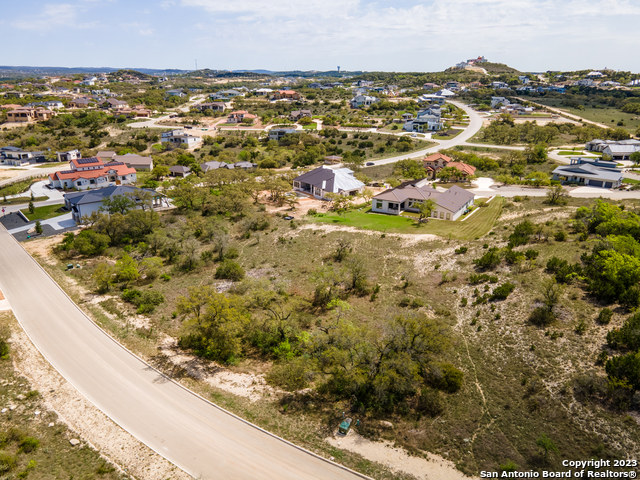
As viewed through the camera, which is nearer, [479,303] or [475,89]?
[479,303]

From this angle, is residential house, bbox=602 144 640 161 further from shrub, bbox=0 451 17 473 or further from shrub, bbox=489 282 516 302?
shrub, bbox=0 451 17 473

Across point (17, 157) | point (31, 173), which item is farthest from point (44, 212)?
point (17, 157)

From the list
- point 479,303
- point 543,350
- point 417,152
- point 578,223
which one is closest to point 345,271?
point 479,303

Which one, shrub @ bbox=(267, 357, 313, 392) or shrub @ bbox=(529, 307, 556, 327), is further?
shrub @ bbox=(529, 307, 556, 327)

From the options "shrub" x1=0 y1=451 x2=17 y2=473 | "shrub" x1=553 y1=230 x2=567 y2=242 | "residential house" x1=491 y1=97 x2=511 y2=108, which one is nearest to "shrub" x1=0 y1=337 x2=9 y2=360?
"shrub" x1=0 y1=451 x2=17 y2=473

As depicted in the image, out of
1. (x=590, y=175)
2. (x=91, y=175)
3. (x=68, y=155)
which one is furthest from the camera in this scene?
(x=68, y=155)

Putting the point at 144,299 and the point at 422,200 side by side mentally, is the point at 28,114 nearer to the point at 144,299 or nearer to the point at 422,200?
the point at 144,299

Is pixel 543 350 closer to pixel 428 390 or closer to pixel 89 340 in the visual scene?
pixel 428 390
